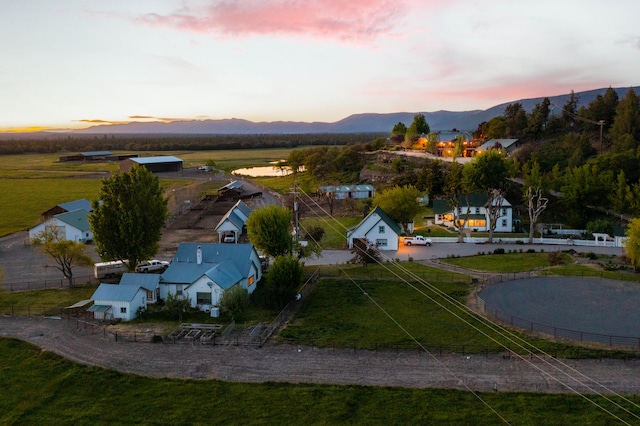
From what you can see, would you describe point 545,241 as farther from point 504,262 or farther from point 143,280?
point 143,280

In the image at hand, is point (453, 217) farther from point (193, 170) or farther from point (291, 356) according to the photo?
point (193, 170)

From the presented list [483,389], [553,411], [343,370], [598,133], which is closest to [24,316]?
[343,370]

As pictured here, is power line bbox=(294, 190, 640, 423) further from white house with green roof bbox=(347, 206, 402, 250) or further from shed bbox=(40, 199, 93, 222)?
shed bbox=(40, 199, 93, 222)

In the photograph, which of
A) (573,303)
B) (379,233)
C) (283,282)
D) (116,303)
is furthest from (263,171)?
(573,303)

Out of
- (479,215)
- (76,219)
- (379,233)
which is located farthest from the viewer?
(479,215)

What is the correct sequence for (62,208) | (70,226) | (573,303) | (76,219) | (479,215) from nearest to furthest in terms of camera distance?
(573,303), (70,226), (76,219), (479,215), (62,208)

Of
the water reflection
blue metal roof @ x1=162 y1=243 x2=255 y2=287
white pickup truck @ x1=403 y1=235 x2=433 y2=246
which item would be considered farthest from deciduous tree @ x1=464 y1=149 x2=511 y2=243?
the water reflection
